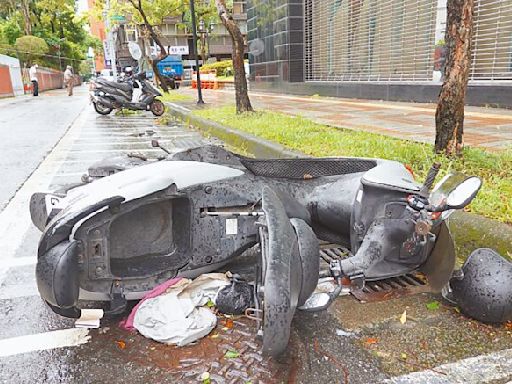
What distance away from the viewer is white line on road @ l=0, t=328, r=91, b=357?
7.48ft

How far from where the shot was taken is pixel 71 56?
51.3 m

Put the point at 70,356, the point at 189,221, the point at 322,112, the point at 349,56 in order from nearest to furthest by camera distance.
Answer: the point at 70,356 → the point at 189,221 → the point at 322,112 → the point at 349,56

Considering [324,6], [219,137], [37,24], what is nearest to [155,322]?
[219,137]

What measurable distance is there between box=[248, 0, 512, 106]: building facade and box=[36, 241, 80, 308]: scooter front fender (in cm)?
880

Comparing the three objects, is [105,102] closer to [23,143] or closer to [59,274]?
[23,143]

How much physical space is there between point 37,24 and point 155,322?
172 ft

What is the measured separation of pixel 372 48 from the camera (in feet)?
43.2

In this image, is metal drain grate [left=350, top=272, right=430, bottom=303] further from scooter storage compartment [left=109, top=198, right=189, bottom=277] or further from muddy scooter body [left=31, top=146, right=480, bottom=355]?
scooter storage compartment [left=109, top=198, right=189, bottom=277]

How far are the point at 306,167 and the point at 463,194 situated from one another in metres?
1.14

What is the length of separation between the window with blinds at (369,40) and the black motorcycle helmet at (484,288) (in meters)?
9.47

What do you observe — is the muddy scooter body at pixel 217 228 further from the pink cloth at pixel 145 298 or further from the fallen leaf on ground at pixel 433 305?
the fallen leaf on ground at pixel 433 305

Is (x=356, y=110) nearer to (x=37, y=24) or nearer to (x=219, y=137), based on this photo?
(x=219, y=137)

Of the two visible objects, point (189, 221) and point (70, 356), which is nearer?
point (70, 356)

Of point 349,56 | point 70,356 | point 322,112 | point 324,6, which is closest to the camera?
point 70,356
